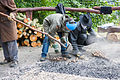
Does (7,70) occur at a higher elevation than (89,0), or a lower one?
lower

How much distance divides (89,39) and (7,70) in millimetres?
2648

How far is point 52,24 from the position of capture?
3.85 metres

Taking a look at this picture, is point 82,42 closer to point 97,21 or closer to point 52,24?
point 52,24

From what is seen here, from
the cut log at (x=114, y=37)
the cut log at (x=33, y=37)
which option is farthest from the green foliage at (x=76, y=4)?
the cut log at (x=33, y=37)

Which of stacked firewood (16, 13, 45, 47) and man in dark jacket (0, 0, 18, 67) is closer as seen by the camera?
man in dark jacket (0, 0, 18, 67)

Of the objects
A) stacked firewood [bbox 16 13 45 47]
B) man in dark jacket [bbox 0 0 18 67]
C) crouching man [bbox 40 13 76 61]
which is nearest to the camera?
man in dark jacket [bbox 0 0 18 67]

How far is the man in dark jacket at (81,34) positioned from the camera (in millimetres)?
4520

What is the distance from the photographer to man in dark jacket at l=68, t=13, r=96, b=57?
4.52 metres

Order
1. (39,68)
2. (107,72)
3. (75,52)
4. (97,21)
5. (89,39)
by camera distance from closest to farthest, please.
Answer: (107,72) < (39,68) < (75,52) < (89,39) < (97,21)

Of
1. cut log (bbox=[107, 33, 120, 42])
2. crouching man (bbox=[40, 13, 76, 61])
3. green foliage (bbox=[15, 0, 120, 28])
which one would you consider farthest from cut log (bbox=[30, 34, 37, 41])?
cut log (bbox=[107, 33, 120, 42])

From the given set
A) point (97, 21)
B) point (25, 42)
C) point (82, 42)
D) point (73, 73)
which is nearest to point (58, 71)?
point (73, 73)

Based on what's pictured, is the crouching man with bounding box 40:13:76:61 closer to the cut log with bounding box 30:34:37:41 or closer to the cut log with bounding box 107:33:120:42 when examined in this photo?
the cut log with bounding box 30:34:37:41

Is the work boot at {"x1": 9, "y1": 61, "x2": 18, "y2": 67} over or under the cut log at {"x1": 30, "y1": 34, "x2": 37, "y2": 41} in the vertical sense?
under

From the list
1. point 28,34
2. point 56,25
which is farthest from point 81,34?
point 28,34
